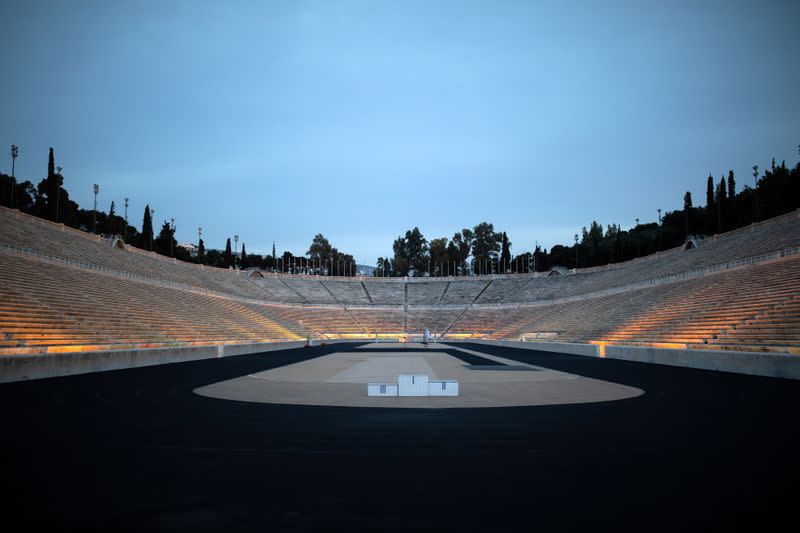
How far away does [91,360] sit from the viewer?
1022 inches

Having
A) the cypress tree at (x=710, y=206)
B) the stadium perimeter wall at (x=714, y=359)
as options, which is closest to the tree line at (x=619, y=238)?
the cypress tree at (x=710, y=206)

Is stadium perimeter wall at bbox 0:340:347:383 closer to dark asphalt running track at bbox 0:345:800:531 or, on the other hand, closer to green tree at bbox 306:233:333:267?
dark asphalt running track at bbox 0:345:800:531

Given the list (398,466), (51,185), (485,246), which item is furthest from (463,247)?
(398,466)

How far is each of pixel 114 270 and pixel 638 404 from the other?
47.4 meters

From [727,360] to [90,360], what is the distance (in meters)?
30.4

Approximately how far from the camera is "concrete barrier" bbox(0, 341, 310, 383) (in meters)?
21.0

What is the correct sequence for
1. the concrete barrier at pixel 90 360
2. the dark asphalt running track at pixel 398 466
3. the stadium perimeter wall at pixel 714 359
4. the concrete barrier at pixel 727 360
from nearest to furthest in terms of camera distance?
the dark asphalt running track at pixel 398 466
the concrete barrier at pixel 90 360
the concrete barrier at pixel 727 360
the stadium perimeter wall at pixel 714 359

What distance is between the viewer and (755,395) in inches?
673

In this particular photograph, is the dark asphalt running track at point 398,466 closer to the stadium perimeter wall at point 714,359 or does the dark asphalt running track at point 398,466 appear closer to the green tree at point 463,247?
the stadium perimeter wall at point 714,359

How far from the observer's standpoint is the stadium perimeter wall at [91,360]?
2099 cm

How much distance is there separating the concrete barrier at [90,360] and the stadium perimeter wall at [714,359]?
29.3 m

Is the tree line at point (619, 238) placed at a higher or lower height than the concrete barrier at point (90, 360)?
higher

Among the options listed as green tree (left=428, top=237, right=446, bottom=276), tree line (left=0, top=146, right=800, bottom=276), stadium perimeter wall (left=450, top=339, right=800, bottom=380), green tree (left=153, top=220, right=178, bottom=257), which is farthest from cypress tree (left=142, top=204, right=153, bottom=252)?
green tree (left=428, top=237, right=446, bottom=276)

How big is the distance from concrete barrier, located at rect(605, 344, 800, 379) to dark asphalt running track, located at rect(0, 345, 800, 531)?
10782 millimetres
